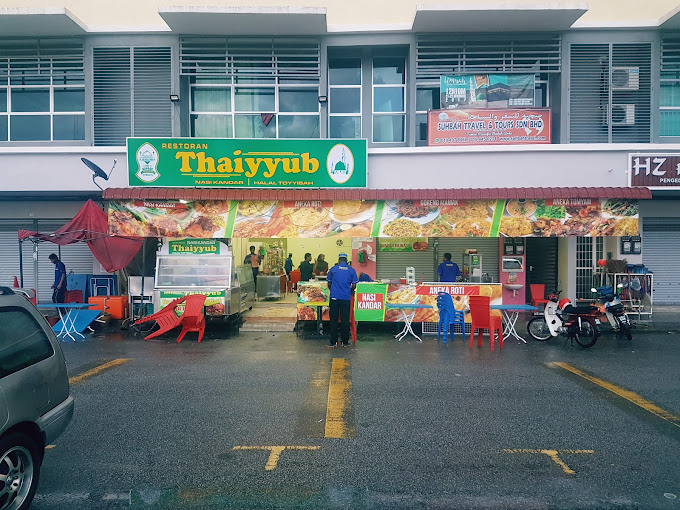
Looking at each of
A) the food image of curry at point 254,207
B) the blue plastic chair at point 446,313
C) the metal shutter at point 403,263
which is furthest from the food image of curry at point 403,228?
the metal shutter at point 403,263

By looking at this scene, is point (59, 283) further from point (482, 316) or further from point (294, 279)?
point (482, 316)

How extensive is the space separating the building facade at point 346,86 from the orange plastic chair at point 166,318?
3895 mm

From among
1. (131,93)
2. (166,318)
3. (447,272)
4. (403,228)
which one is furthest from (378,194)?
(131,93)

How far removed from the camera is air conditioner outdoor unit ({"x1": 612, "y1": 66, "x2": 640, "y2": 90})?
12977mm

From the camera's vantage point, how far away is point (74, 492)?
3.87 metres

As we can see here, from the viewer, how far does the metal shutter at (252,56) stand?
43.5 feet

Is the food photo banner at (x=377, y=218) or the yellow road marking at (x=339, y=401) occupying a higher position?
the food photo banner at (x=377, y=218)

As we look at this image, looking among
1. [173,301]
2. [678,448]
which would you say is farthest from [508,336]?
[173,301]

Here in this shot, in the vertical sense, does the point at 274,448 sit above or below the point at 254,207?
below

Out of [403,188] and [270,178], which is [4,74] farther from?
[403,188]

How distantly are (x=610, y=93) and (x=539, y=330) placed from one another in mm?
7102

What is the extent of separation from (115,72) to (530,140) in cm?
1167

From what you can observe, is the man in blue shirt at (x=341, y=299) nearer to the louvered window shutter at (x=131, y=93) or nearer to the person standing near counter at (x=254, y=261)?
the louvered window shutter at (x=131, y=93)

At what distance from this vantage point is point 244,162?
12.1 meters
